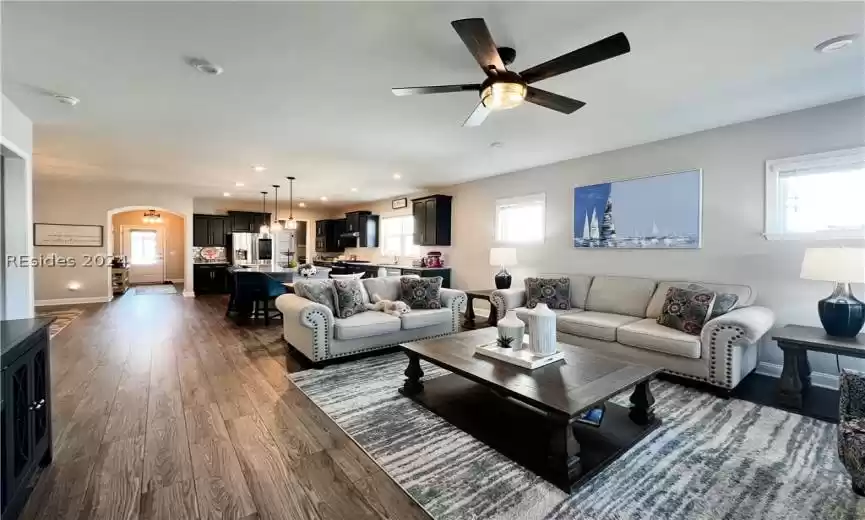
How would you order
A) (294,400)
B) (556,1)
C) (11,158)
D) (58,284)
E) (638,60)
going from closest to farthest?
(556,1)
(638,60)
(294,400)
(11,158)
(58,284)

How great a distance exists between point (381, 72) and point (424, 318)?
107 inches

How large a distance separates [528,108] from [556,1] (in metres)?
1.47

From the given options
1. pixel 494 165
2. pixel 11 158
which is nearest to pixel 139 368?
pixel 11 158

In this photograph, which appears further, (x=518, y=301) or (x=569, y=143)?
(x=518, y=301)

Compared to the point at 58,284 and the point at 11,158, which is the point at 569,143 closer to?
the point at 11,158

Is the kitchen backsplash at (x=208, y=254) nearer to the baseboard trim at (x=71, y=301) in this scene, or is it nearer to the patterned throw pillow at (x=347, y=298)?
the baseboard trim at (x=71, y=301)

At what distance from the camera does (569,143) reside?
178 inches

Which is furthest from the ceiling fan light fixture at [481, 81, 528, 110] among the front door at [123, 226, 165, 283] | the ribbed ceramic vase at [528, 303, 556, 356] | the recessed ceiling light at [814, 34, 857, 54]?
the front door at [123, 226, 165, 283]

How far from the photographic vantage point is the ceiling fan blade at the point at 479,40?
1684mm

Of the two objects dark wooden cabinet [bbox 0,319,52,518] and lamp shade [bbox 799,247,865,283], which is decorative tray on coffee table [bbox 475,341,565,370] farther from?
dark wooden cabinet [bbox 0,319,52,518]

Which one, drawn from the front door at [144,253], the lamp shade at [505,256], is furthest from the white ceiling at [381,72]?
the front door at [144,253]

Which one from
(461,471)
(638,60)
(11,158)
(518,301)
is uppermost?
(638,60)

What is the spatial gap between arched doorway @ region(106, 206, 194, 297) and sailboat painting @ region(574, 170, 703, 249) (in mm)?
11910

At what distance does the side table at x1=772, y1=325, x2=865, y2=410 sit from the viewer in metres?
2.82
